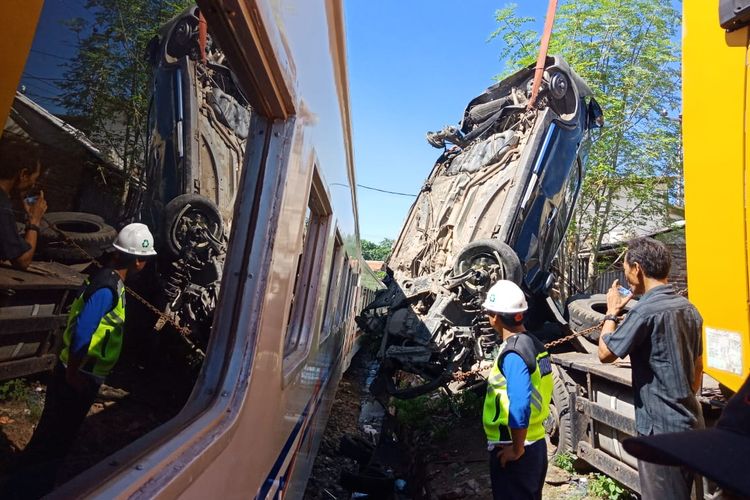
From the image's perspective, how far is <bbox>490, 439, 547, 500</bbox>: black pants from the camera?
2.64 metres

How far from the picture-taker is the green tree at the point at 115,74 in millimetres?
924

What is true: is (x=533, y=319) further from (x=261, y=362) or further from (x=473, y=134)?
(x=261, y=362)

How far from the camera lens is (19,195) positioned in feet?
2.35

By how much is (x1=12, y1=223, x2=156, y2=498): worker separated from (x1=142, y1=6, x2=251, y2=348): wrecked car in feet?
0.41

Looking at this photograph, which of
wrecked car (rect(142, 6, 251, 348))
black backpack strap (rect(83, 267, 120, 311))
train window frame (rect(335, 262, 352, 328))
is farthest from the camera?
train window frame (rect(335, 262, 352, 328))

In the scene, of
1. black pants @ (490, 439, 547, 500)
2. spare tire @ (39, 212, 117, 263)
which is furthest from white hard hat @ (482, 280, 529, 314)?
spare tire @ (39, 212, 117, 263)

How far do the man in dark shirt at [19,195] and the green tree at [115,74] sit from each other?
0.58 feet

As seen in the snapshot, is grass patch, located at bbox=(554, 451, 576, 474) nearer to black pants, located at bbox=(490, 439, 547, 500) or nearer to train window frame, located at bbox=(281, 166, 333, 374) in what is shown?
black pants, located at bbox=(490, 439, 547, 500)

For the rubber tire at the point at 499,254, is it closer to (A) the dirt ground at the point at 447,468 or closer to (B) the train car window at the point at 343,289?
(B) the train car window at the point at 343,289

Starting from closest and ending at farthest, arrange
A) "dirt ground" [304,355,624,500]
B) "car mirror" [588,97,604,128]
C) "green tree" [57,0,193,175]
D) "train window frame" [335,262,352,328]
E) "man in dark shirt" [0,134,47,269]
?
"man in dark shirt" [0,134,47,269] → "green tree" [57,0,193,175] → "dirt ground" [304,355,624,500] → "train window frame" [335,262,352,328] → "car mirror" [588,97,604,128]

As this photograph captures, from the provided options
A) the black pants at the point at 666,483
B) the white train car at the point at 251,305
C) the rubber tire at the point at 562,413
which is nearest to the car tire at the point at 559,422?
the rubber tire at the point at 562,413

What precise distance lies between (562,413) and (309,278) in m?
3.03

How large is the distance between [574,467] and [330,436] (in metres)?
3.18

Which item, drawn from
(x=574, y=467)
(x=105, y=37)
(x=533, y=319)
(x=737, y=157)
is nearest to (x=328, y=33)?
(x=105, y=37)
